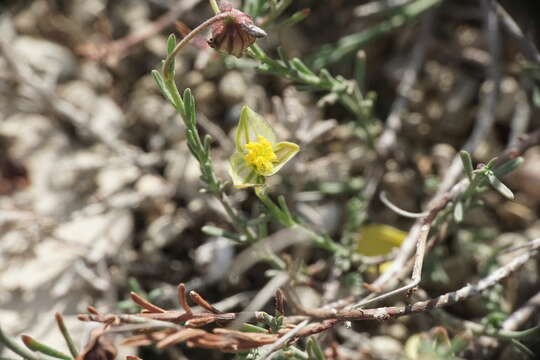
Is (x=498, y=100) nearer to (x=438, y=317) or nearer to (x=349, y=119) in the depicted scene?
(x=349, y=119)

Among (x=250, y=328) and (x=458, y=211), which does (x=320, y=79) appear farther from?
(x=250, y=328)

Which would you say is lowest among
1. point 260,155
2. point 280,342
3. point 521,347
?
point 521,347

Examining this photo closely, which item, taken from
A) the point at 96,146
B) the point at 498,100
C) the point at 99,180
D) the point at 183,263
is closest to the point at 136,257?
the point at 183,263

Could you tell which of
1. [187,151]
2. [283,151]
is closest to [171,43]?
[283,151]

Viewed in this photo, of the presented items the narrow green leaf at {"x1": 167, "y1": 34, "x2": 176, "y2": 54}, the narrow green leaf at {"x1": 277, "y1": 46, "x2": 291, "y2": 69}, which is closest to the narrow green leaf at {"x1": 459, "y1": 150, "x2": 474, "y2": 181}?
the narrow green leaf at {"x1": 277, "y1": 46, "x2": 291, "y2": 69}

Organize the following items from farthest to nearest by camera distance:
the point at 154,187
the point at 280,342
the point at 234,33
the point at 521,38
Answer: the point at 154,187 → the point at 521,38 → the point at 234,33 → the point at 280,342

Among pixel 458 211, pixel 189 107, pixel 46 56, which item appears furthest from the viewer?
pixel 46 56
